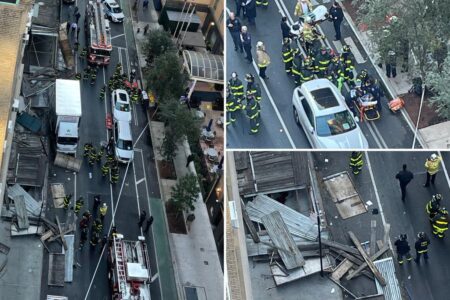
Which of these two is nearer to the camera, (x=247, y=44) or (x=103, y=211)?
(x=247, y=44)

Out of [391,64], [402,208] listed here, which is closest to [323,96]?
[391,64]

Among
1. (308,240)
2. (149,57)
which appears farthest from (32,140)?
(308,240)

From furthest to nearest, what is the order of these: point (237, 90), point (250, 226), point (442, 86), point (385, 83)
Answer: point (385, 83) → point (237, 90) → point (250, 226) → point (442, 86)

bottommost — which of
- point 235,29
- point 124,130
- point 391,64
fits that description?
point 391,64

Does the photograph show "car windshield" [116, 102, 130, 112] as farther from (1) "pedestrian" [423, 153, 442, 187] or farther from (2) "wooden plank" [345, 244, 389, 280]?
(2) "wooden plank" [345, 244, 389, 280]

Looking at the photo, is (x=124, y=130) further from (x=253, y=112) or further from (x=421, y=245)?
(x=421, y=245)

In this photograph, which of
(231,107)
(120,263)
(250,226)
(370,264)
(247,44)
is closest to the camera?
(250,226)
